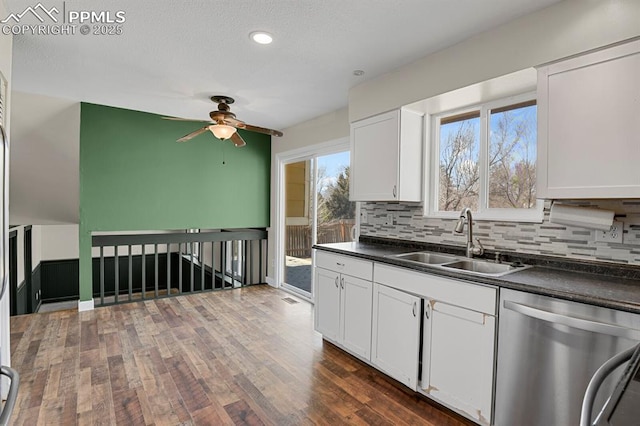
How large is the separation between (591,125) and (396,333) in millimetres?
1704

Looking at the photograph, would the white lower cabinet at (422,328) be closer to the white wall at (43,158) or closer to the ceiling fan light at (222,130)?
the ceiling fan light at (222,130)

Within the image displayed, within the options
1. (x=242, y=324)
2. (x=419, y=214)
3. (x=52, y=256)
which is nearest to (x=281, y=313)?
(x=242, y=324)

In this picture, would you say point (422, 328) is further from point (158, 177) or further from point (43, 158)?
point (43, 158)

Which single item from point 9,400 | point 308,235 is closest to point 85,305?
point 308,235

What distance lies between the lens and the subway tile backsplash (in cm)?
192

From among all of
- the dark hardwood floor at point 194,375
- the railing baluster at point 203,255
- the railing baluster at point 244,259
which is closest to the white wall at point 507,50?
the dark hardwood floor at point 194,375

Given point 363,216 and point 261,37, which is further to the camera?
point 363,216

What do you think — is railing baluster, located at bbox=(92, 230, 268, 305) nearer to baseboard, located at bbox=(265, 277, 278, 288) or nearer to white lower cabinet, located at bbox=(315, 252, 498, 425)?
baseboard, located at bbox=(265, 277, 278, 288)

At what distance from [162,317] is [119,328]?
0.44m

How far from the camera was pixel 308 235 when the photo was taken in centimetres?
475

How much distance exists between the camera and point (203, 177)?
4785 mm

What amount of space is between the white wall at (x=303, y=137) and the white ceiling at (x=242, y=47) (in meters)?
0.36

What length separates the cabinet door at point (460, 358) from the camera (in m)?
1.85

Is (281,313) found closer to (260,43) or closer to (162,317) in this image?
(162,317)
